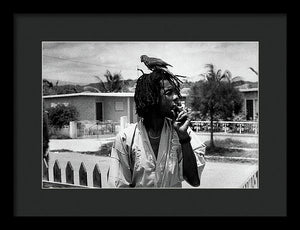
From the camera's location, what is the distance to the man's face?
5.58 m

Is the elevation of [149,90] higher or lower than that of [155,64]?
lower

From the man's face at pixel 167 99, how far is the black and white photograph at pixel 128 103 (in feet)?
1.36

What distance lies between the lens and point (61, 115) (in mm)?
6324

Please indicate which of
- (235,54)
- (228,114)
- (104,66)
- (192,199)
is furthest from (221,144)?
(104,66)

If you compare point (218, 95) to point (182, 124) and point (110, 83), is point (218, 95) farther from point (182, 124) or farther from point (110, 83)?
point (110, 83)

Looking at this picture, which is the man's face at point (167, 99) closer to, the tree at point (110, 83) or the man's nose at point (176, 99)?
the man's nose at point (176, 99)

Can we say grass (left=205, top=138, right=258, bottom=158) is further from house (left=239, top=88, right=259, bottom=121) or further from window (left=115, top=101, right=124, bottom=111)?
window (left=115, top=101, right=124, bottom=111)

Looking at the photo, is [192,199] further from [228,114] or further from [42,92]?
[42,92]

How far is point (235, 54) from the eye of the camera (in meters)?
6.26

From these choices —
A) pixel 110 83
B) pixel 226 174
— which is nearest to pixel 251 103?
pixel 226 174

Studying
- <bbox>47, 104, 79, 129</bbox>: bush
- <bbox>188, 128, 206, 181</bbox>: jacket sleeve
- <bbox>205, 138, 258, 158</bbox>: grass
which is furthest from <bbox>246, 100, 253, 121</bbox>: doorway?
<bbox>47, 104, 79, 129</bbox>: bush

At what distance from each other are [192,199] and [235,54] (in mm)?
1959
